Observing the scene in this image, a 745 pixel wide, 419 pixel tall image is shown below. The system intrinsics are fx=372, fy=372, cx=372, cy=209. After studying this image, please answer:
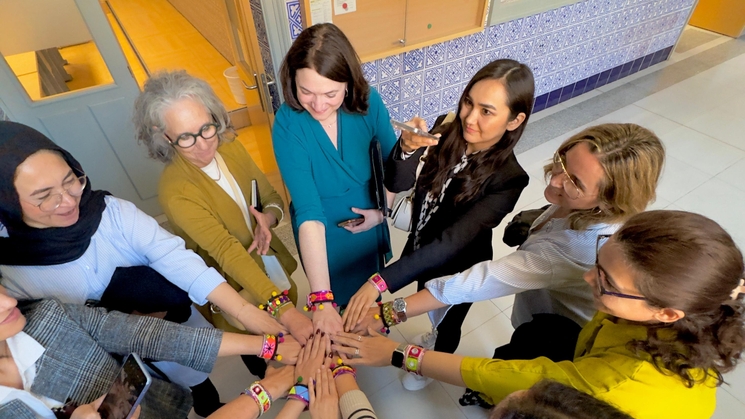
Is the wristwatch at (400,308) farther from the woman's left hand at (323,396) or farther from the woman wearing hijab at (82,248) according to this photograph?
the woman wearing hijab at (82,248)

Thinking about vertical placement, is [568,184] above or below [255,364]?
above

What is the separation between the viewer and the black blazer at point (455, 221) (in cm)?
129

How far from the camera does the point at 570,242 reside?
3.86 ft

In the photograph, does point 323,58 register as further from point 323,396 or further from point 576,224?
point 323,396

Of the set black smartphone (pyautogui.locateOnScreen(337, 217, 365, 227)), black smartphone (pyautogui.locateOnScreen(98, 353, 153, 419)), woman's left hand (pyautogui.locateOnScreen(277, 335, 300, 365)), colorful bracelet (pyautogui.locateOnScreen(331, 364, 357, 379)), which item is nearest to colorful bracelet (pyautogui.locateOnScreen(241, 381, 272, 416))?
woman's left hand (pyautogui.locateOnScreen(277, 335, 300, 365))

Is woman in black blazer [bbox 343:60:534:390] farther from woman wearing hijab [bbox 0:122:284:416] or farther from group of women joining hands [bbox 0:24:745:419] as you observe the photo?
woman wearing hijab [bbox 0:122:284:416]

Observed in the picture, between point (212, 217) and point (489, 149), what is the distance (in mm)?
1018

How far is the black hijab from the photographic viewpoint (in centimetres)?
90

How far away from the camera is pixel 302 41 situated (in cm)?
118

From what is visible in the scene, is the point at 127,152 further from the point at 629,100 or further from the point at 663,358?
the point at 629,100

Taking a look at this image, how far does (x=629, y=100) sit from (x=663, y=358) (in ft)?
13.4

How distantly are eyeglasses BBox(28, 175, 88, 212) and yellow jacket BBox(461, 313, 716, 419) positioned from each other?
122cm

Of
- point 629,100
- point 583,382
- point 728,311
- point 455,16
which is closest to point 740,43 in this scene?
point 629,100

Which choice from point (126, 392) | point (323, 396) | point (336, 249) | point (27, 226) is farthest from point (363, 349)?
point (27, 226)
